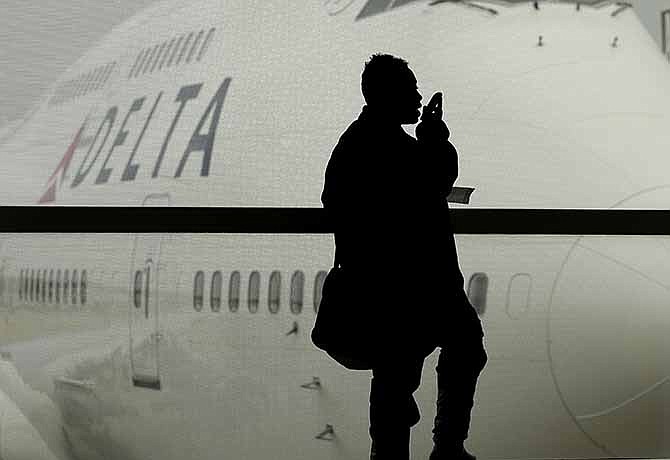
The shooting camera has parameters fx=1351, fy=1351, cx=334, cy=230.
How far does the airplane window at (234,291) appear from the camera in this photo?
2502 mm

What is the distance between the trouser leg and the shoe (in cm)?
1

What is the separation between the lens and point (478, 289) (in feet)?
7.98

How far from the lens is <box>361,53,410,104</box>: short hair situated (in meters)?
2.19

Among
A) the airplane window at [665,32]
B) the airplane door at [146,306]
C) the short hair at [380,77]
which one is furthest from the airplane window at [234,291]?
the airplane window at [665,32]

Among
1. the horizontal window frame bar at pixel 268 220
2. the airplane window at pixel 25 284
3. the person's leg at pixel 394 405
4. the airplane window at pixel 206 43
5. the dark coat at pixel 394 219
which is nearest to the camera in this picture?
the dark coat at pixel 394 219

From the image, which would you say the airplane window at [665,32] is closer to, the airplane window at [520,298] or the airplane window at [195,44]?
the airplane window at [520,298]

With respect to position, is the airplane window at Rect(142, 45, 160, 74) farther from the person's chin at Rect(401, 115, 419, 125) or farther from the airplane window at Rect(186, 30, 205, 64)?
the person's chin at Rect(401, 115, 419, 125)

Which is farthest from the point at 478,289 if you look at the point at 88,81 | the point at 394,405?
the point at 88,81

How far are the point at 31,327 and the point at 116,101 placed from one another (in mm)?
463

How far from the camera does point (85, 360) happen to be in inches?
99.7

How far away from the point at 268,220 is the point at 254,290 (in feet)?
0.47

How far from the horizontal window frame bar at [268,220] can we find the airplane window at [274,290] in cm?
9

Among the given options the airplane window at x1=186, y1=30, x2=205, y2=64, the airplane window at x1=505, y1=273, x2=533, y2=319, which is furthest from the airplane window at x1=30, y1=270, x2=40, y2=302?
the airplane window at x1=505, y1=273, x2=533, y2=319

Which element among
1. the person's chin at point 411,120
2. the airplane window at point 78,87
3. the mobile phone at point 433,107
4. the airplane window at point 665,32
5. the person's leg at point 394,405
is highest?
the airplane window at point 665,32
